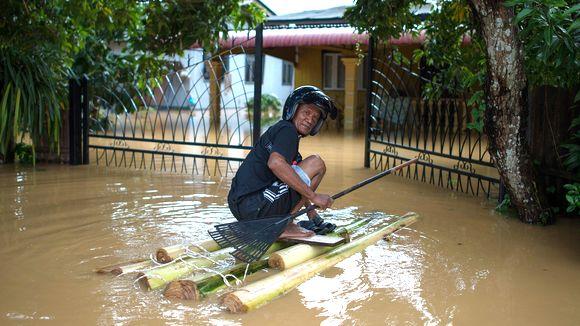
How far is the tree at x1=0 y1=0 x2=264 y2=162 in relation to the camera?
21.9 ft

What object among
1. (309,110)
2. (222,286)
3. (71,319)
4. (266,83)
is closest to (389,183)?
(309,110)

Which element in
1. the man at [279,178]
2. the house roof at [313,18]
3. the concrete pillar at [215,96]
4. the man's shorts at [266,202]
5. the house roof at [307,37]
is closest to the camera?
the man at [279,178]

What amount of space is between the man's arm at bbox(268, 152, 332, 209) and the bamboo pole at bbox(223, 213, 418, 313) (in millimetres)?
403

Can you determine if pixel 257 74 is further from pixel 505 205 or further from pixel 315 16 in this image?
pixel 315 16

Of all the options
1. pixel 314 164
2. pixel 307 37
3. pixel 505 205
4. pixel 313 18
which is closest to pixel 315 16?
pixel 313 18

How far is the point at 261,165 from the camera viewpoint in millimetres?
4715

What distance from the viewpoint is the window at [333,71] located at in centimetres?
2105

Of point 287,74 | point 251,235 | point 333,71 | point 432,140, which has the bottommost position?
point 251,235

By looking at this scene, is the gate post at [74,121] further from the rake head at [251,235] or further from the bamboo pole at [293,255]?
the bamboo pole at [293,255]

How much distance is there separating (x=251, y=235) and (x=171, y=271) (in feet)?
1.97

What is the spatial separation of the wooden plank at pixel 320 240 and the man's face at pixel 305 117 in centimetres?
78

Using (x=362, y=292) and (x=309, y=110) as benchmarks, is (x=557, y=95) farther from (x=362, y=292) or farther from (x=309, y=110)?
(x=362, y=292)

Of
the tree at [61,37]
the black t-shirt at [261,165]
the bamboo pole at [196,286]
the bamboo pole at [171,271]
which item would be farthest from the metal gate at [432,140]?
the bamboo pole at [196,286]

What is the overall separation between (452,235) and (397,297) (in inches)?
72.5
